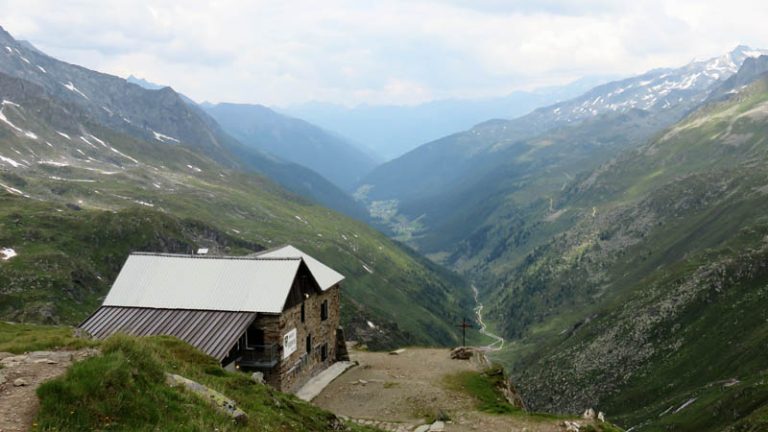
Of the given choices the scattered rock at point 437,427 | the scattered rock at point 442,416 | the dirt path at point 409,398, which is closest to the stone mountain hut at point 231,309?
the dirt path at point 409,398

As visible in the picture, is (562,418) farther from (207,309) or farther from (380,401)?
(207,309)

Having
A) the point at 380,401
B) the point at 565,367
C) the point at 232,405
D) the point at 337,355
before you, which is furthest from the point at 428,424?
the point at 565,367

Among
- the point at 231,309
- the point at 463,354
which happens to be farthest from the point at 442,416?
the point at 463,354

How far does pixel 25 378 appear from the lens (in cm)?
1911

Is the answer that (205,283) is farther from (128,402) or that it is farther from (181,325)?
(128,402)

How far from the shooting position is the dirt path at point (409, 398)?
3659 centimetres

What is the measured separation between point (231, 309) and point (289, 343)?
17.2ft

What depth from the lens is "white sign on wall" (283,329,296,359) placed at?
4450cm

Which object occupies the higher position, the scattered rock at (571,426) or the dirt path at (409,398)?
the dirt path at (409,398)

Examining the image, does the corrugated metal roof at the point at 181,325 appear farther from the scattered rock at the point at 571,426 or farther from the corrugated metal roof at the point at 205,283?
the scattered rock at the point at 571,426

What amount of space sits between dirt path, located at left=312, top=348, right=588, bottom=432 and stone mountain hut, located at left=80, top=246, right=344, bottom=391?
4391 mm

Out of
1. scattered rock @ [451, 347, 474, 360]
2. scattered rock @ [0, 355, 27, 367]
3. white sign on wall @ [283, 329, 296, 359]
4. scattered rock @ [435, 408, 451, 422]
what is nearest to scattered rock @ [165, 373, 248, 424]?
scattered rock @ [0, 355, 27, 367]

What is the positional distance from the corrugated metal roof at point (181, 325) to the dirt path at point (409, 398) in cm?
829

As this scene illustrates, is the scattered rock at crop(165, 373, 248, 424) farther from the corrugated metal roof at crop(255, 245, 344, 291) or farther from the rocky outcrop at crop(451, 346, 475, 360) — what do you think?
the rocky outcrop at crop(451, 346, 475, 360)
